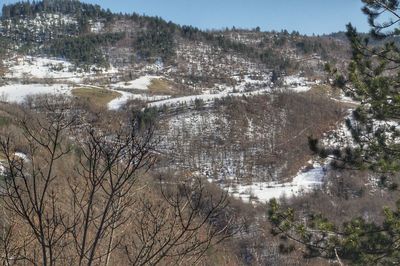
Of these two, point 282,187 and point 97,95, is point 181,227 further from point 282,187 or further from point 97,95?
point 97,95

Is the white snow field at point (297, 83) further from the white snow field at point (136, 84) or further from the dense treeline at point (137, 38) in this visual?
the white snow field at point (136, 84)

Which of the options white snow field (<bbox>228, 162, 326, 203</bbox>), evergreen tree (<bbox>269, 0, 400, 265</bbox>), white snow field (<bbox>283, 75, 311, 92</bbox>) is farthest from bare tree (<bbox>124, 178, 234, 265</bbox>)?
white snow field (<bbox>283, 75, 311, 92</bbox>)

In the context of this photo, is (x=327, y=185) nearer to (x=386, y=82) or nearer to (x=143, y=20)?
(x=386, y=82)

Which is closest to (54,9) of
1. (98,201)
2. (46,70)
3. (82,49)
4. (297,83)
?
(82,49)

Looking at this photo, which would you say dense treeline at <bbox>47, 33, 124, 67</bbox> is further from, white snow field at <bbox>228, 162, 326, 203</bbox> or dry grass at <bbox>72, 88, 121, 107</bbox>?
white snow field at <bbox>228, 162, 326, 203</bbox>

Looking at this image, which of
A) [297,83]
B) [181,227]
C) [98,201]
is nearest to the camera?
[181,227]

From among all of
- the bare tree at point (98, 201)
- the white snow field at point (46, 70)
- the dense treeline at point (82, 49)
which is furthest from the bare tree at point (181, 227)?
the dense treeline at point (82, 49)
